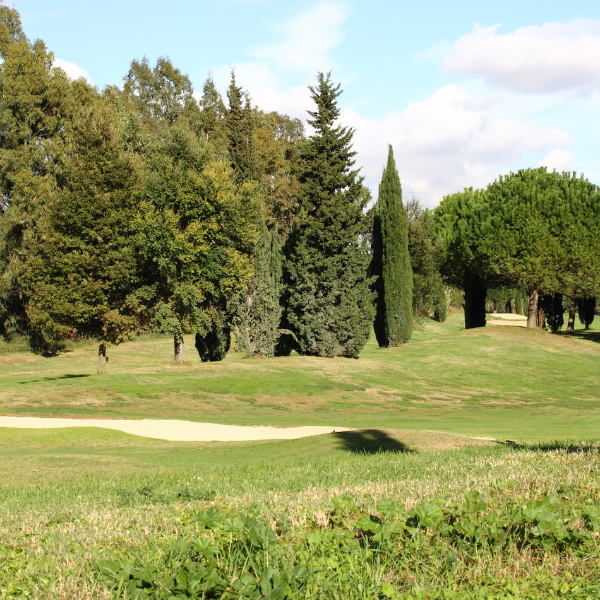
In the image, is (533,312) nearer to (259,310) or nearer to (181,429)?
(259,310)

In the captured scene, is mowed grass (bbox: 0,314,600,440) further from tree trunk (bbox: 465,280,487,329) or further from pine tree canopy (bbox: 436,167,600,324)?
tree trunk (bbox: 465,280,487,329)

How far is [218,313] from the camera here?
99.1 ft

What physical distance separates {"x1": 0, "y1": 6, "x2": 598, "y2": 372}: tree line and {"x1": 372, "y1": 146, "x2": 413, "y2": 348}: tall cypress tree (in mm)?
96

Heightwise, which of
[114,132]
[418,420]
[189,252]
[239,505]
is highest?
[114,132]

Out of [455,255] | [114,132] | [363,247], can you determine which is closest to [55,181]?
[114,132]

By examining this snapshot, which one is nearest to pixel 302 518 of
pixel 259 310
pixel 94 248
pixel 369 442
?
pixel 369 442

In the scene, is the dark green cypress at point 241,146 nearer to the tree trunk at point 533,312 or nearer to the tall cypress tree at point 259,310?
the tall cypress tree at point 259,310

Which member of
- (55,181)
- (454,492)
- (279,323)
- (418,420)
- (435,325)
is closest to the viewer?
(454,492)

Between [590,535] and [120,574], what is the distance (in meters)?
3.19

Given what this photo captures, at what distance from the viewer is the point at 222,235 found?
2747cm

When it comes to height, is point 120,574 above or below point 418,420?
above

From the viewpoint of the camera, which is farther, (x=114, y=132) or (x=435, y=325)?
(x=435, y=325)

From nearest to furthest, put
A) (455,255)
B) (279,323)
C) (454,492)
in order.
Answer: (454,492) < (279,323) < (455,255)

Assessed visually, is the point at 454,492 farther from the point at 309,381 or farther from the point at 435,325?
the point at 435,325
